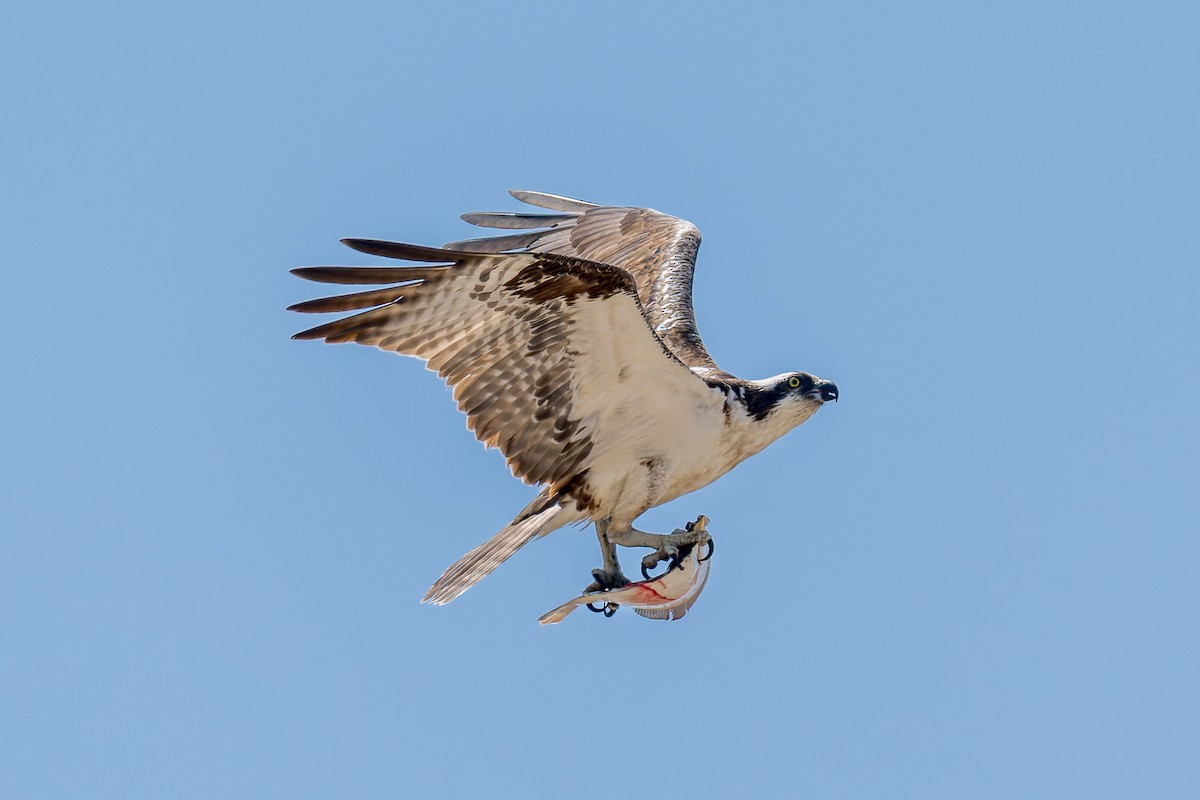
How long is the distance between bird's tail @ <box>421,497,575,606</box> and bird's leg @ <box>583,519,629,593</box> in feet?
0.78

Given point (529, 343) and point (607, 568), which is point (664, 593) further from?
point (529, 343)

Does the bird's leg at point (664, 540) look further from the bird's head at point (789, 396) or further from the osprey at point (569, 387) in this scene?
the bird's head at point (789, 396)

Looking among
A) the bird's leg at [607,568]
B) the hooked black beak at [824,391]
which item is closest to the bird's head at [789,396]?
the hooked black beak at [824,391]

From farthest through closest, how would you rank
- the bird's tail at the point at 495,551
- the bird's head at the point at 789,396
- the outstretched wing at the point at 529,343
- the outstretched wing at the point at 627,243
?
the outstretched wing at the point at 627,243
the bird's head at the point at 789,396
the bird's tail at the point at 495,551
the outstretched wing at the point at 529,343

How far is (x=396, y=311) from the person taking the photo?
28.5 ft

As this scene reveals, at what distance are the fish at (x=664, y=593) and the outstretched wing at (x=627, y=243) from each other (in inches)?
73.2

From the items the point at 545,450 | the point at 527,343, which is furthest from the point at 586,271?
the point at 545,450

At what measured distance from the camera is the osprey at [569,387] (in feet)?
27.9

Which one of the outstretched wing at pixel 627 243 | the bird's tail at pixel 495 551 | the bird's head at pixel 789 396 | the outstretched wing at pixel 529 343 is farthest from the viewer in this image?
the outstretched wing at pixel 627 243

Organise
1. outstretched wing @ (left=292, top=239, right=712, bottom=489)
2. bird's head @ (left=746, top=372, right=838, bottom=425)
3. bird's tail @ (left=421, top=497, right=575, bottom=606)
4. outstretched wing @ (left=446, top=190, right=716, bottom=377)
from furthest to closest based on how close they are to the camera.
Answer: outstretched wing @ (left=446, top=190, right=716, bottom=377) < bird's head @ (left=746, top=372, right=838, bottom=425) < bird's tail @ (left=421, top=497, right=575, bottom=606) < outstretched wing @ (left=292, top=239, right=712, bottom=489)

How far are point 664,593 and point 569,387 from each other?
1.35 m

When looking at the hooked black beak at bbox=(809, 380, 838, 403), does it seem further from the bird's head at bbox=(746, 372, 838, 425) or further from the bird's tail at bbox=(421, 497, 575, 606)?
the bird's tail at bbox=(421, 497, 575, 606)

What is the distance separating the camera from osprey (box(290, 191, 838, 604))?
8.52 meters

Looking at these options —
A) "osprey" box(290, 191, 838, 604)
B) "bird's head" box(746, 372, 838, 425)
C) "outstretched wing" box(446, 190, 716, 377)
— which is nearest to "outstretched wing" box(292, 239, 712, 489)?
"osprey" box(290, 191, 838, 604)
